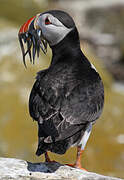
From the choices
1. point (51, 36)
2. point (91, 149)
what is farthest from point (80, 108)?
point (91, 149)

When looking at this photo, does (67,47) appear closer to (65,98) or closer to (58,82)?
(58,82)

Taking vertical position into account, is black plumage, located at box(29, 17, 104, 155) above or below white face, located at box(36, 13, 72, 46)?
below

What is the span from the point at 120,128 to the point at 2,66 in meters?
4.23

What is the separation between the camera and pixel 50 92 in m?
6.23

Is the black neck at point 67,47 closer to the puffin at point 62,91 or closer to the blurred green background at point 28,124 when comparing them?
the puffin at point 62,91

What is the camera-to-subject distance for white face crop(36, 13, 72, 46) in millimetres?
6375

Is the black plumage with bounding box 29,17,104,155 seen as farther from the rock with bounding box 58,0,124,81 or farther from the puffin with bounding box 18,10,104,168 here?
the rock with bounding box 58,0,124,81

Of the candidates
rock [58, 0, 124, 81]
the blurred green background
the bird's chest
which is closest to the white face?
the bird's chest

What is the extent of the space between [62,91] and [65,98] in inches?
5.2

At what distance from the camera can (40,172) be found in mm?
6199

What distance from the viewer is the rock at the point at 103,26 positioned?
25.2 meters

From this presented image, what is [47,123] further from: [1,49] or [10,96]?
[1,49]

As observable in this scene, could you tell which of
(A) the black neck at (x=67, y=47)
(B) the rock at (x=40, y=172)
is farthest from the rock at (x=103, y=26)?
(B) the rock at (x=40, y=172)

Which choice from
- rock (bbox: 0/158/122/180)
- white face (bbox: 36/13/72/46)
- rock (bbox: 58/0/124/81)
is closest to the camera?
rock (bbox: 0/158/122/180)
